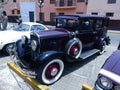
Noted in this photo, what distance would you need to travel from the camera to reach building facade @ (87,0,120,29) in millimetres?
19797

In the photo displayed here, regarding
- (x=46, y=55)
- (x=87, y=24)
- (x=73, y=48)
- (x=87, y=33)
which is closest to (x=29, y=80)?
(x=46, y=55)

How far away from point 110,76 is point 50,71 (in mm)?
2259

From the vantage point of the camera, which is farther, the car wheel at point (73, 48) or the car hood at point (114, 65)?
the car wheel at point (73, 48)

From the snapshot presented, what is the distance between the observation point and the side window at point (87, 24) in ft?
17.8

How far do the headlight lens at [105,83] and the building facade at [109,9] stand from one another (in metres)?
19.0

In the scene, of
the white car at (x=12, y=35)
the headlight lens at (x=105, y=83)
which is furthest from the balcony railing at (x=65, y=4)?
the headlight lens at (x=105, y=83)

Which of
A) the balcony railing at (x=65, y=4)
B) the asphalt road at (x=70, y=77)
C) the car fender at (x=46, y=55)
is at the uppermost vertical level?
the balcony railing at (x=65, y=4)

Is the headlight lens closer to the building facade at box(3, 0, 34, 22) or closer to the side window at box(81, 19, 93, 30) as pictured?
the side window at box(81, 19, 93, 30)

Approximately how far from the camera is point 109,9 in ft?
67.1

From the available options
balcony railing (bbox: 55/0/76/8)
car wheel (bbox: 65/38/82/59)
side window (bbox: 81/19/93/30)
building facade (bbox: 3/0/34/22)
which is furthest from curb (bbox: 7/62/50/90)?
building facade (bbox: 3/0/34/22)

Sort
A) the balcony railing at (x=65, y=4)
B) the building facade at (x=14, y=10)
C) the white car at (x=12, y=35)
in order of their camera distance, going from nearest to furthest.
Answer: the white car at (x=12, y=35)
the balcony railing at (x=65, y=4)
the building facade at (x=14, y=10)

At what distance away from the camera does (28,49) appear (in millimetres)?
4914

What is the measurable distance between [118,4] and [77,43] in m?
17.1

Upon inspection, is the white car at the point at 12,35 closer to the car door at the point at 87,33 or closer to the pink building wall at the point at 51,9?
the car door at the point at 87,33
